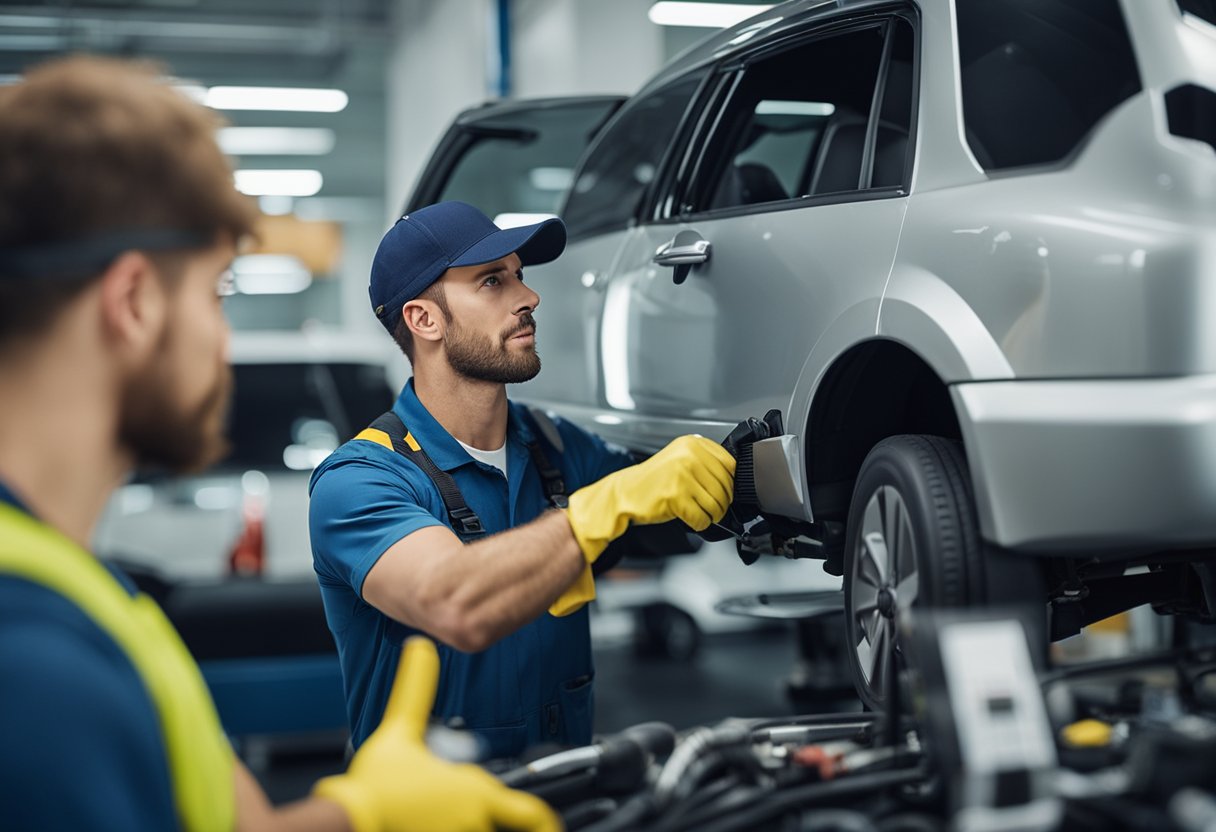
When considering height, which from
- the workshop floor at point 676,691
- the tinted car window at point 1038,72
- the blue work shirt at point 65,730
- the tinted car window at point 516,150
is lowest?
the workshop floor at point 676,691

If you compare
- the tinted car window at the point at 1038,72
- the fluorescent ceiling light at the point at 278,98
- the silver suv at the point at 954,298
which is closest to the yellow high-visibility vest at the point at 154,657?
the silver suv at the point at 954,298

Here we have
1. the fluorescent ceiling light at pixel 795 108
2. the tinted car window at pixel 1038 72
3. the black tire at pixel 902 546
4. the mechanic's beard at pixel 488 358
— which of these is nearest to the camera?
the black tire at pixel 902 546

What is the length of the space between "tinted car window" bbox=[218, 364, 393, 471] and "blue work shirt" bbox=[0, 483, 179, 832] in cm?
457

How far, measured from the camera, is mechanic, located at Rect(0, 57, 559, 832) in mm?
1018

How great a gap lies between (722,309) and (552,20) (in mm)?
5760

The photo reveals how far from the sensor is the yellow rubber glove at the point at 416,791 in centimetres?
132

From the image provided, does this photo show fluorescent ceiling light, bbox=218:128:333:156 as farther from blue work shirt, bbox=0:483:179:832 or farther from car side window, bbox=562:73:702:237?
blue work shirt, bbox=0:483:179:832

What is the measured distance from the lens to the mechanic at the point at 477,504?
1.86 meters

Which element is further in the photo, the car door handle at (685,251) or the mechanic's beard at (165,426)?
the car door handle at (685,251)

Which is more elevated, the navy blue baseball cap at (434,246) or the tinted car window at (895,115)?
the tinted car window at (895,115)

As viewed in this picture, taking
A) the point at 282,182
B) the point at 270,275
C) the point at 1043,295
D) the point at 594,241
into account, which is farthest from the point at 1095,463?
the point at 270,275

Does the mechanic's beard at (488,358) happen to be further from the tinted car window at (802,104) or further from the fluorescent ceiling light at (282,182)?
the fluorescent ceiling light at (282,182)

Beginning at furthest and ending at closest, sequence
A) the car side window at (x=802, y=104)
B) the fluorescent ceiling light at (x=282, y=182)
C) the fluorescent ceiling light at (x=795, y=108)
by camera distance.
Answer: the fluorescent ceiling light at (x=282, y=182) → the fluorescent ceiling light at (x=795, y=108) → the car side window at (x=802, y=104)

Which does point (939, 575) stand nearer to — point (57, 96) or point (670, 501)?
point (670, 501)
